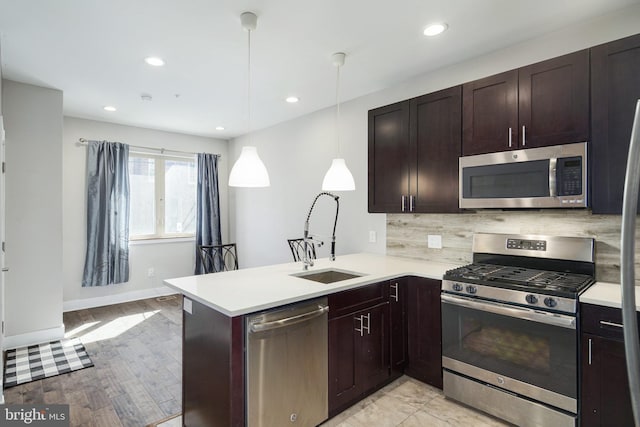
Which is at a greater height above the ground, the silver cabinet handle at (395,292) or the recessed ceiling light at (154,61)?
the recessed ceiling light at (154,61)

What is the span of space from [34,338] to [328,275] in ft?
10.4

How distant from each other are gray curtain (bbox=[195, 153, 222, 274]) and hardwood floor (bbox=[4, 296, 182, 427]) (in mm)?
1682

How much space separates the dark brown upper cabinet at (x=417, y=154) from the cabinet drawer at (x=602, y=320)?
1.12 m

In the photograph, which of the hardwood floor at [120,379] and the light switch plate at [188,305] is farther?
the hardwood floor at [120,379]

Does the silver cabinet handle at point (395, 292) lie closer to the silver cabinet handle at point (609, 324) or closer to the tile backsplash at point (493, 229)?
the tile backsplash at point (493, 229)

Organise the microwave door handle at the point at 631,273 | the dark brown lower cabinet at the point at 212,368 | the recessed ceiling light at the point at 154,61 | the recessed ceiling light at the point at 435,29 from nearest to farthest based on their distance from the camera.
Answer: the microwave door handle at the point at 631,273, the dark brown lower cabinet at the point at 212,368, the recessed ceiling light at the point at 435,29, the recessed ceiling light at the point at 154,61

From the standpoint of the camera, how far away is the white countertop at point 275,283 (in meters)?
1.81

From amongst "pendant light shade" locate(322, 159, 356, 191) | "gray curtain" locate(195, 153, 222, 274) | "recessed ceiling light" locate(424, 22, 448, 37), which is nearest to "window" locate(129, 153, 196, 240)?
"gray curtain" locate(195, 153, 222, 274)

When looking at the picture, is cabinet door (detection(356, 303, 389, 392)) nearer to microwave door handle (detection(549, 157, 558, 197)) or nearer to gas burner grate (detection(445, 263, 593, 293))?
gas burner grate (detection(445, 263, 593, 293))

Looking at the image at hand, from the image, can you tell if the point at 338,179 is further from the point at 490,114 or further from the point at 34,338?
the point at 34,338

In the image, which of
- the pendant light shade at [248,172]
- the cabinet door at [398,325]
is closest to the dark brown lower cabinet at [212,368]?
the pendant light shade at [248,172]

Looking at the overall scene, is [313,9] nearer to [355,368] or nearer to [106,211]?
[355,368]

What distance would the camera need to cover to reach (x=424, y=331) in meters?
2.59

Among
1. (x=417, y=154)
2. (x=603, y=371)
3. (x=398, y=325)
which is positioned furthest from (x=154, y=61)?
(x=603, y=371)
